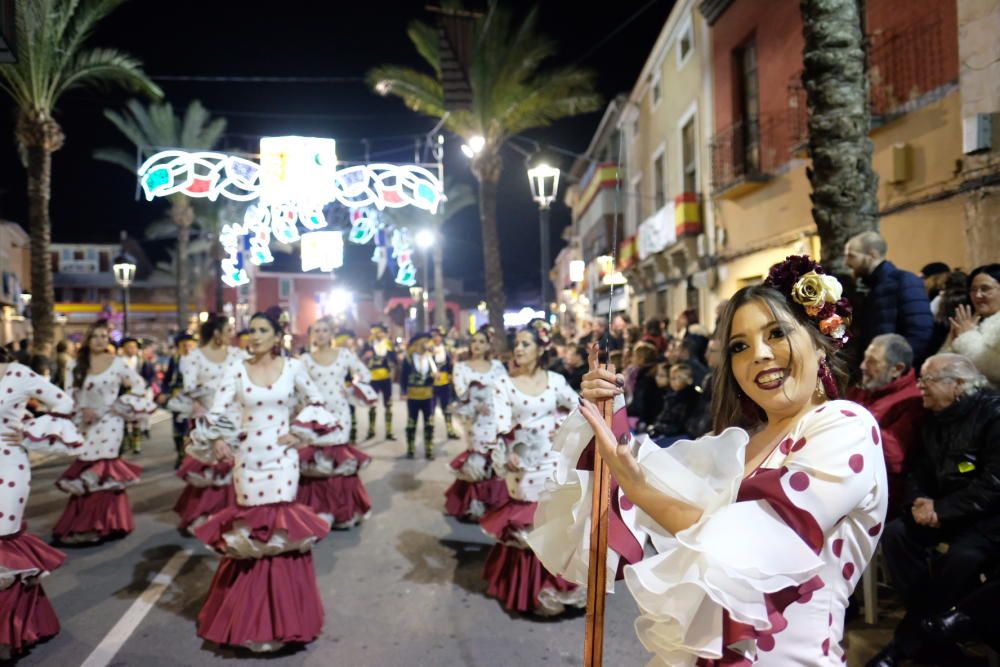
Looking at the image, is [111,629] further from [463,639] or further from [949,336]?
[949,336]

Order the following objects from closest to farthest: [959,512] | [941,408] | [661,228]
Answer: [959,512] → [941,408] → [661,228]

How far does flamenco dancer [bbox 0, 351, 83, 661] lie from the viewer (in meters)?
4.86

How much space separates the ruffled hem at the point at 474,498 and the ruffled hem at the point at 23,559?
433 cm

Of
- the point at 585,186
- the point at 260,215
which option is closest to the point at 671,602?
the point at 260,215

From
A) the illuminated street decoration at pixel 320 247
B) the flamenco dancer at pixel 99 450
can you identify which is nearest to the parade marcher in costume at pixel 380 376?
the illuminated street decoration at pixel 320 247

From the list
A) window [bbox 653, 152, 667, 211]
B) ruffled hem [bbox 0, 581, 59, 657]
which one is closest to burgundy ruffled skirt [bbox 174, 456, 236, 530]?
ruffled hem [bbox 0, 581, 59, 657]

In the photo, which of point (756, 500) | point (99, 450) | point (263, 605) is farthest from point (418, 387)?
point (756, 500)

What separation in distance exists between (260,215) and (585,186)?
32712 mm

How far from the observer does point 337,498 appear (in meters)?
8.44

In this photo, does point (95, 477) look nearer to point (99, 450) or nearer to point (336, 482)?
point (99, 450)

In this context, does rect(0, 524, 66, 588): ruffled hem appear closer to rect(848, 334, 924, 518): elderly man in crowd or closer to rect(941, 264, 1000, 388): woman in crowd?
rect(848, 334, 924, 518): elderly man in crowd

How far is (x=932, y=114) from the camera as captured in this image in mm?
9672

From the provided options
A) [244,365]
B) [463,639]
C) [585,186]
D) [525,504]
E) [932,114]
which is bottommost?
[463,639]

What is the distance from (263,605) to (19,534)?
6.09ft
